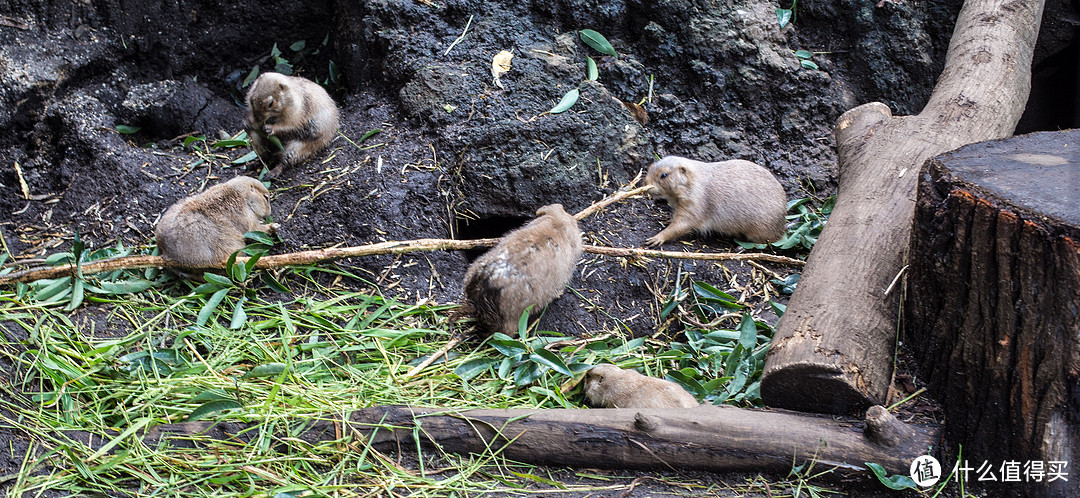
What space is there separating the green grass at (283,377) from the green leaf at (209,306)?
17 mm

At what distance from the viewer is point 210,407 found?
375cm

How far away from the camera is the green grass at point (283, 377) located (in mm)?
3418

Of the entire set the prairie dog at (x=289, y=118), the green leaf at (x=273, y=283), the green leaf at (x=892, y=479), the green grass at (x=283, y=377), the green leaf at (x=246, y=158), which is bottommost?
the green grass at (x=283, y=377)

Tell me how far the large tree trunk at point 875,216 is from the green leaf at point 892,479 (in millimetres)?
305

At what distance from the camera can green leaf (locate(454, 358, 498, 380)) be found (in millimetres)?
4352

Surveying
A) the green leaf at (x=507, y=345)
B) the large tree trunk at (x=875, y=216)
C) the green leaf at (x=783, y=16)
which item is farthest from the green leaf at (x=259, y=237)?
the green leaf at (x=783, y=16)

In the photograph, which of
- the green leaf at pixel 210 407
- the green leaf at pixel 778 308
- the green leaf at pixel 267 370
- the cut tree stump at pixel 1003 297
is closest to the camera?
the cut tree stump at pixel 1003 297

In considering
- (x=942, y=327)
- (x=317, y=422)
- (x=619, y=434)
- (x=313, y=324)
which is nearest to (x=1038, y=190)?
(x=942, y=327)

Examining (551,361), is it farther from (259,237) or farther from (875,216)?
(259,237)

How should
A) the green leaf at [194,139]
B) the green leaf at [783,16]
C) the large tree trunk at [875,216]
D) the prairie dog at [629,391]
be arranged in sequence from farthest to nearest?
1. the green leaf at [783,16]
2. the green leaf at [194,139]
3. the prairie dog at [629,391]
4. the large tree trunk at [875,216]

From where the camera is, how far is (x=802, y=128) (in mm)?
6492

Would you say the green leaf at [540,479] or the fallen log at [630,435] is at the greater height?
the fallen log at [630,435]

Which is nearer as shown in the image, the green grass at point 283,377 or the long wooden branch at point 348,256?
the green grass at point 283,377

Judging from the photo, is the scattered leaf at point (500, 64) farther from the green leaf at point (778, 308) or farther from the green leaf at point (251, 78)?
the green leaf at point (778, 308)
